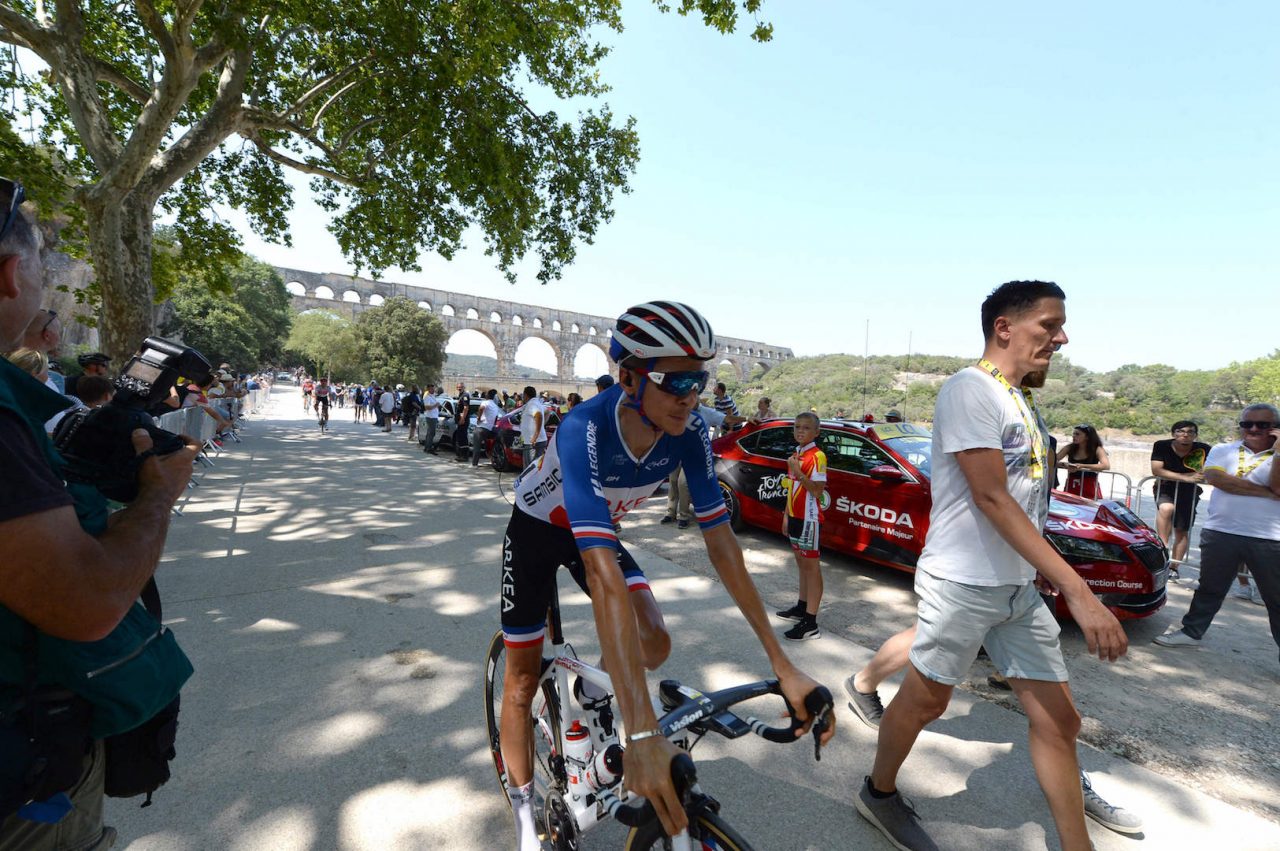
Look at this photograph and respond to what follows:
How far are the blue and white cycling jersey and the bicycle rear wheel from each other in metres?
0.65

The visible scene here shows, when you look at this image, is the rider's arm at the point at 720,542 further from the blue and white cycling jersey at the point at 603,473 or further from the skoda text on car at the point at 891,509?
the skoda text on car at the point at 891,509

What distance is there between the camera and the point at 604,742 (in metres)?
1.89

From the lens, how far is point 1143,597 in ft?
14.5

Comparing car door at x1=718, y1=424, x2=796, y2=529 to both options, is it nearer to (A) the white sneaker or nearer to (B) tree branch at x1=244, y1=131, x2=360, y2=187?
(A) the white sneaker

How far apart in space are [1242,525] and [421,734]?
A: 5.70 metres

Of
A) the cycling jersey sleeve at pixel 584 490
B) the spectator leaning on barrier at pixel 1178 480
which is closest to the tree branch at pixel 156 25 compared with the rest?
the cycling jersey sleeve at pixel 584 490

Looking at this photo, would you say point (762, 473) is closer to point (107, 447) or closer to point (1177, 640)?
point (1177, 640)

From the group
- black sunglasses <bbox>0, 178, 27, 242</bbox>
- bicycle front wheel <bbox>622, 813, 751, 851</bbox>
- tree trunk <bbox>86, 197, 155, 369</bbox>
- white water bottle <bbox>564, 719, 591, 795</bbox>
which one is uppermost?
tree trunk <bbox>86, 197, 155, 369</bbox>

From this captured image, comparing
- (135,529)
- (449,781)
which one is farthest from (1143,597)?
(135,529)

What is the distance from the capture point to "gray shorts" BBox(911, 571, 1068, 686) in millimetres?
2057

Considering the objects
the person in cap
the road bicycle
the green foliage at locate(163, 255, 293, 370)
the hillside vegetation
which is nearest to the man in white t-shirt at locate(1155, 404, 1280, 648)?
the road bicycle

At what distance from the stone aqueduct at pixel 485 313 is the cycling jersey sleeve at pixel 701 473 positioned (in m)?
61.7

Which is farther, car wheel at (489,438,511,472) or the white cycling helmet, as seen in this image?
car wheel at (489,438,511,472)

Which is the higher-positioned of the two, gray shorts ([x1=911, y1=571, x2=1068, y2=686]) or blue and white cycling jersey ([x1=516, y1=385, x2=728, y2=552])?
blue and white cycling jersey ([x1=516, y1=385, x2=728, y2=552])
